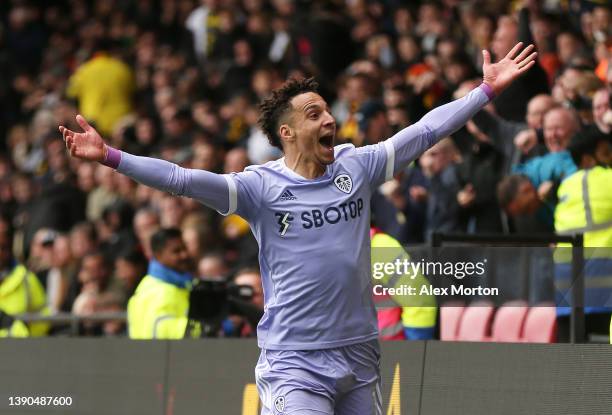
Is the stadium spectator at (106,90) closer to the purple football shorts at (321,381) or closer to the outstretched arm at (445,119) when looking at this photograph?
the outstretched arm at (445,119)

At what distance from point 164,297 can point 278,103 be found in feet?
10.4

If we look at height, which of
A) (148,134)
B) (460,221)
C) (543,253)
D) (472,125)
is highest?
(148,134)

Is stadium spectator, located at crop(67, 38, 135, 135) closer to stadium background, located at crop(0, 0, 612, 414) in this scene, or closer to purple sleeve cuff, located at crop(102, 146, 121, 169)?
stadium background, located at crop(0, 0, 612, 414)

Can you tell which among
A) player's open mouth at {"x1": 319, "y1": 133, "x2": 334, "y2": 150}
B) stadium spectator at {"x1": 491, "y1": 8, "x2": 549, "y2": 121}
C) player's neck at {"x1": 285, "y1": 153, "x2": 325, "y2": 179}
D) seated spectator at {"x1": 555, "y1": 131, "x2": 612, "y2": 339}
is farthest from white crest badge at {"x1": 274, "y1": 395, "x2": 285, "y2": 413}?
stadium spectator at {"x1": 491, "y1": 8, "x2": 549, "y2": 121}

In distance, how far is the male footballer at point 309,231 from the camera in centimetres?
643

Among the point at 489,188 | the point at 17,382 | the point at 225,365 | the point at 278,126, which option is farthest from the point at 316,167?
the point at 489,188

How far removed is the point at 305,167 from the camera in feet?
22.1

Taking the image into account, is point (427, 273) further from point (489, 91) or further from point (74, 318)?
point (74, 318)

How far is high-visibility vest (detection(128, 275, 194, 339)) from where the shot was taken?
9570 mm

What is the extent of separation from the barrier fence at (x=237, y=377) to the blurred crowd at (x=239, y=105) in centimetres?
191

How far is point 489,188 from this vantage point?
1096 cm

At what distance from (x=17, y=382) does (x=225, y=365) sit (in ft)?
5.11

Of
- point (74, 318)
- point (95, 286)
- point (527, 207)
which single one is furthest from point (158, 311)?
point (95, 286)

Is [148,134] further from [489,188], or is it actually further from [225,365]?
[225,365]
